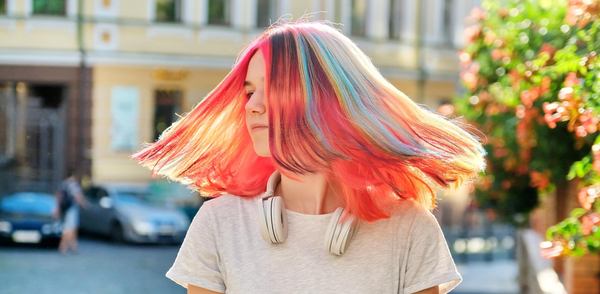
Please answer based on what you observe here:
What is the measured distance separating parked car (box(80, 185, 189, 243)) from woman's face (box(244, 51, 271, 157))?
575 inches

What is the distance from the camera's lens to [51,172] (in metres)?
16.2

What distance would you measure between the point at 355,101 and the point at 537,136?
4425 mm

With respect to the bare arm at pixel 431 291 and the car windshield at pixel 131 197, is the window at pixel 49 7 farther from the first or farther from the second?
the bare arm at pixel 431 291

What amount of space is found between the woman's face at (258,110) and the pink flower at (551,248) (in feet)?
4.74

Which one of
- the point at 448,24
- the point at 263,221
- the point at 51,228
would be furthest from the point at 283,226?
the point at 448,24


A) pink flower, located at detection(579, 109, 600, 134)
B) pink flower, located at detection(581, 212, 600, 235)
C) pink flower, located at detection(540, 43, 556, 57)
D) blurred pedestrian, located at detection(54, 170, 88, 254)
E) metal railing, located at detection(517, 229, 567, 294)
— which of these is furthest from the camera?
blurred pedestrian, located at detection(54, 170, 88, 254)

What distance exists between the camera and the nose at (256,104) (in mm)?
2312

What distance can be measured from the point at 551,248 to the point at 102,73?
14.3 m

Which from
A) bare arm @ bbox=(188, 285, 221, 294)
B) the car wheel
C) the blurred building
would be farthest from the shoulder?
the car wheel

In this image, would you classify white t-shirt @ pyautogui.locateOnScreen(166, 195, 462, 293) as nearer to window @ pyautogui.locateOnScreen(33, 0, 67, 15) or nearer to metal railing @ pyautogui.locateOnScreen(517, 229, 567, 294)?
metal railing @ pyautogui.locateOnScreen(517, 229, 567, 294)

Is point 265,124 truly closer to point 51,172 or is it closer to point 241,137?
point 241,137

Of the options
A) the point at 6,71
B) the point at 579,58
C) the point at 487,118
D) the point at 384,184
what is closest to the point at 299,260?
the point at 384,184

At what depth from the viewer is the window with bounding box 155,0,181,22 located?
61.8 ft

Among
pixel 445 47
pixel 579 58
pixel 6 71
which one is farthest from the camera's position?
pixel 445 47
